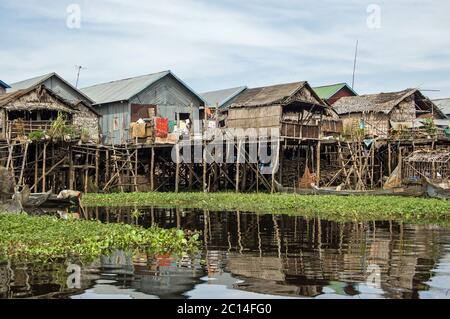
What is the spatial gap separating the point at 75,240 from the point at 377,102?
30862 mm

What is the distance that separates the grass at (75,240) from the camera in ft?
39.9

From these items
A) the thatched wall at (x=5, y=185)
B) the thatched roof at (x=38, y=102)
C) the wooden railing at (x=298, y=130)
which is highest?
the thatched roof at (x=38, y=102)

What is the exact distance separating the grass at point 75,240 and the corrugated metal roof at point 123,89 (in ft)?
71.3

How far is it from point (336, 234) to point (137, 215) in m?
8.18

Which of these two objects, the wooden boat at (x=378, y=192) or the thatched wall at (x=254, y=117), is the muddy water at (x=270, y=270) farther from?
the thatched wall at (x=254, y=117)

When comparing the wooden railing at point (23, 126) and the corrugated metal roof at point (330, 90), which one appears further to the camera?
the corrugated metal roof at point (330, 90)

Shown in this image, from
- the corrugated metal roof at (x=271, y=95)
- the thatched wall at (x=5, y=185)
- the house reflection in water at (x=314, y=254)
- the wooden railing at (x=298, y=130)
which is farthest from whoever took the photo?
the corrugated metal roof at (x=271, y=95)

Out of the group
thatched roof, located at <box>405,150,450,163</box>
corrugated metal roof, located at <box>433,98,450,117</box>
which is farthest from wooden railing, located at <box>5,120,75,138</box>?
corrugated metal roof, located at <box>433,98,450,117</box>

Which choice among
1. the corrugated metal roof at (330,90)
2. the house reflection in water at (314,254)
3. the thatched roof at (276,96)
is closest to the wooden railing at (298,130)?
the thatched roof at (276,96)

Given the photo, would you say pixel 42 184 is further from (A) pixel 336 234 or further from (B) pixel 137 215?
(A) pixel 336 234

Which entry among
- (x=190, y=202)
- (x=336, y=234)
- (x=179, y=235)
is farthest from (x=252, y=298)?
(x=190, y=202)

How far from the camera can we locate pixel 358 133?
33625mm

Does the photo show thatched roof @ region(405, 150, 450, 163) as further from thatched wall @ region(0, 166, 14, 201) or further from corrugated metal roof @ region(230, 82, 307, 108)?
thatched wall @ region(0, 166, 14, 201)

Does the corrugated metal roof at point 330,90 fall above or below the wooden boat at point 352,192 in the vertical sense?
above
